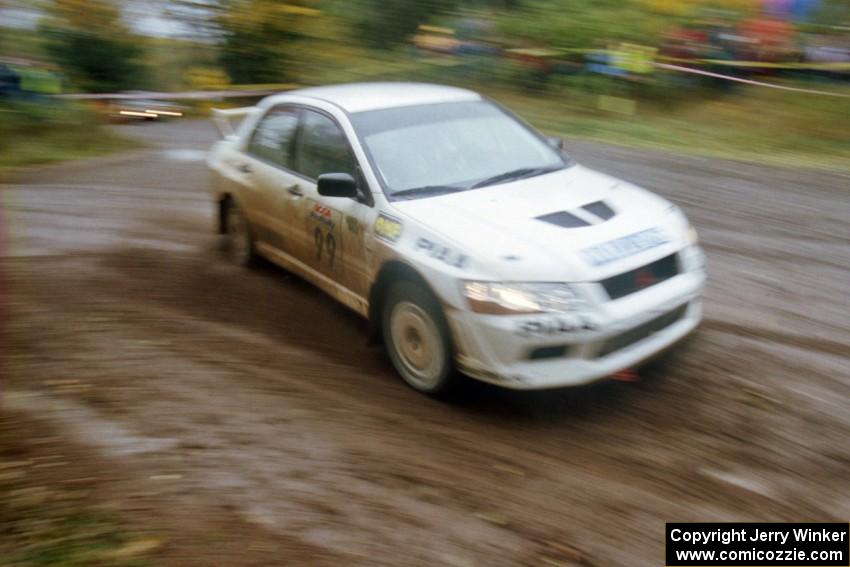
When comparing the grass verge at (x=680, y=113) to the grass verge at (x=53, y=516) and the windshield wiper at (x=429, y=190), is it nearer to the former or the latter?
the windshield wiper at (x=429, y=190)

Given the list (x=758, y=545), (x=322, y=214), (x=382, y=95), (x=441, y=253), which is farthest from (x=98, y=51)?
(x=758, y=545)

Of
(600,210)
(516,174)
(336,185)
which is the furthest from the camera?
(516,174)

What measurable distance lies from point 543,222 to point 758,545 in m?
2.10

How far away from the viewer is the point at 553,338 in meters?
4.57

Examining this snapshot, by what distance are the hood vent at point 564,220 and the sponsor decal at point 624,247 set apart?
24 cm

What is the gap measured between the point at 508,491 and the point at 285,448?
1214 millimetres

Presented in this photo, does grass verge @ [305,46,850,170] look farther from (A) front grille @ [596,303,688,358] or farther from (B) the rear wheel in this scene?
(B) the rear wheel

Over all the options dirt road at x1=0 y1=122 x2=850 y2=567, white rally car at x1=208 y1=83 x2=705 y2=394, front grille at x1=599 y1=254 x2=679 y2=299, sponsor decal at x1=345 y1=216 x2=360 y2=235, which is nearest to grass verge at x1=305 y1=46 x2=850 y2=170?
dirt road at x1=0 y1=122 x2=850 y2=567

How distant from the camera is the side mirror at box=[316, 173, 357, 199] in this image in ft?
18.1

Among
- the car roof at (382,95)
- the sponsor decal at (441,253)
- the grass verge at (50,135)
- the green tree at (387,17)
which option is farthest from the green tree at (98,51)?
the sponsor decal at (441,253)

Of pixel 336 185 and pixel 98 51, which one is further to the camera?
pixel 98 51

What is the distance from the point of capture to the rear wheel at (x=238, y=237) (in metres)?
7.39

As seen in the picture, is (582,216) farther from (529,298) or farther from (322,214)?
(322,214)

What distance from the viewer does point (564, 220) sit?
5082 millimetres
